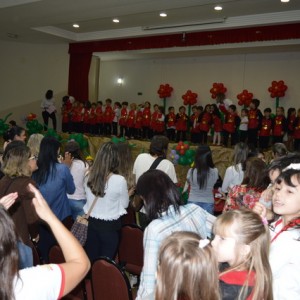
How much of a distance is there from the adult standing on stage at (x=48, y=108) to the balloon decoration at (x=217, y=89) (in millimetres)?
5203

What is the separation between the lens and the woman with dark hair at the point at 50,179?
307cm

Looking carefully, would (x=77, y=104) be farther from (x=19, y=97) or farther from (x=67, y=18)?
(x=67, y=18)

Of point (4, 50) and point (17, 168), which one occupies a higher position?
point (4, 50)

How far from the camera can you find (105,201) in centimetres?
278

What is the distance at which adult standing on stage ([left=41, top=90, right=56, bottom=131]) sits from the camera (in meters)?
11.8

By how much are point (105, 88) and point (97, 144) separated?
543cm

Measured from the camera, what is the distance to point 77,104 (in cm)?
1184

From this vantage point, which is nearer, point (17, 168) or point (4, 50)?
point (17, 168)

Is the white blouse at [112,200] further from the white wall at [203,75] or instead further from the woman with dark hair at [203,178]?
the white wall at [203,75]

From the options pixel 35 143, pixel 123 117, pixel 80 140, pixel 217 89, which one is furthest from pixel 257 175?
pixel 217 89

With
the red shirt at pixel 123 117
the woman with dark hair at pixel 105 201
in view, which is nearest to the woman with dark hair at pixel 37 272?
the woman with dark hair at pixel 105 201

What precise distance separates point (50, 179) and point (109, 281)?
1.32 metres

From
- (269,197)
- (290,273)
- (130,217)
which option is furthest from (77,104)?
(290,273)

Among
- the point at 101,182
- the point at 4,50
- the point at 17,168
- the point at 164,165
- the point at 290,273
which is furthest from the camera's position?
the point at 4,50
